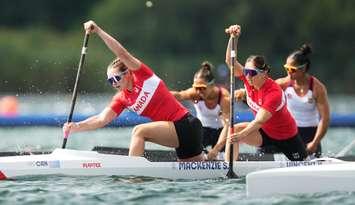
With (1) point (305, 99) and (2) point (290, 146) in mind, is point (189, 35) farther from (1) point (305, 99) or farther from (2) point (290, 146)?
(2) point (290, 146)

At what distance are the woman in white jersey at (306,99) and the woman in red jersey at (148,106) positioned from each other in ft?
5.72

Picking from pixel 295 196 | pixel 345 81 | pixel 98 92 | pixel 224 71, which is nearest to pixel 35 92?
pixel 98 92

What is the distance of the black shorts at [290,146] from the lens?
13.0m

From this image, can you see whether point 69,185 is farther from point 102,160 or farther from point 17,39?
point 17,39

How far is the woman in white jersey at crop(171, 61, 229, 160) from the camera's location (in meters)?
13.7

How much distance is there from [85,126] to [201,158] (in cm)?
128

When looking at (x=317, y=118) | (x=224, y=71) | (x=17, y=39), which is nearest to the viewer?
(x=317, y=118)

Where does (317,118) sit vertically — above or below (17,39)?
below

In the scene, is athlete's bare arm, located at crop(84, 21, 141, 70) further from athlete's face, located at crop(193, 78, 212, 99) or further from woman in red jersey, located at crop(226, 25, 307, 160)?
athlete's face, located at crop(193, 78, 212, 99)

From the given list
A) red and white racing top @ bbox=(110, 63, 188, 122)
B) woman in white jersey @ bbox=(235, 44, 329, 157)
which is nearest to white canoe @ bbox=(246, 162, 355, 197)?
red and white racing top @ bbox=(110, 63, 188, 122)

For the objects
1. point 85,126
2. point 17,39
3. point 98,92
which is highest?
point 17,39

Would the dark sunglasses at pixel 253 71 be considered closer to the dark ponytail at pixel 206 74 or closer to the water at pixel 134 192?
the water at pixel 134 192

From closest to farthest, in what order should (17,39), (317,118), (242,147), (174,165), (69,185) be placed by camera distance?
(69,185)
(174,165)
(317,118)
(242,147)
(17,39)

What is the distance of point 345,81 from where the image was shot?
47.2 metres
